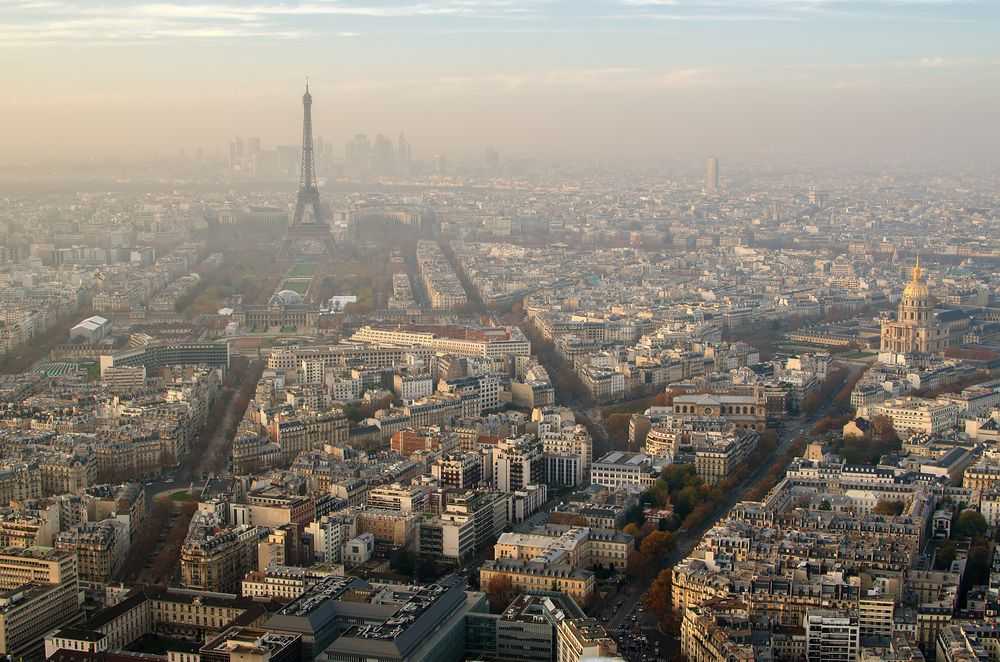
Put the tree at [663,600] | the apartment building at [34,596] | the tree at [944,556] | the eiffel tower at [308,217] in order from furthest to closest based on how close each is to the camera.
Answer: the eiffel tower at [308,217]
the tree at [944,556]
the tree at [663,600]
the apartment building at [34,596]

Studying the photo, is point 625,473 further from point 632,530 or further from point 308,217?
point 308,217

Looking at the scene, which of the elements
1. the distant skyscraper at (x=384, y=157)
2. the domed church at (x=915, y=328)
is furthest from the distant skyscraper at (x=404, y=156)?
the domed church at (x=915, y=328)

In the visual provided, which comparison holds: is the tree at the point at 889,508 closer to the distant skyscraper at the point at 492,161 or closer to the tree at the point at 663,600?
the tree at the point at 663,600

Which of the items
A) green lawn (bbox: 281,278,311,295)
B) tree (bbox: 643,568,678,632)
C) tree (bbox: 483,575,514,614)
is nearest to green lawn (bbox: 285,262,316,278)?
green lawn (bbox: 281,278,311,295)

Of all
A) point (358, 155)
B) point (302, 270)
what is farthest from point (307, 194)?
point (358, 155)

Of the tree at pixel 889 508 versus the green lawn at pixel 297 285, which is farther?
the green lawn at pixel 297 285

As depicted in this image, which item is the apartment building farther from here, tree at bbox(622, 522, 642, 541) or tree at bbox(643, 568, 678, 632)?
tree at bbox(622, 522, 642, 541)
